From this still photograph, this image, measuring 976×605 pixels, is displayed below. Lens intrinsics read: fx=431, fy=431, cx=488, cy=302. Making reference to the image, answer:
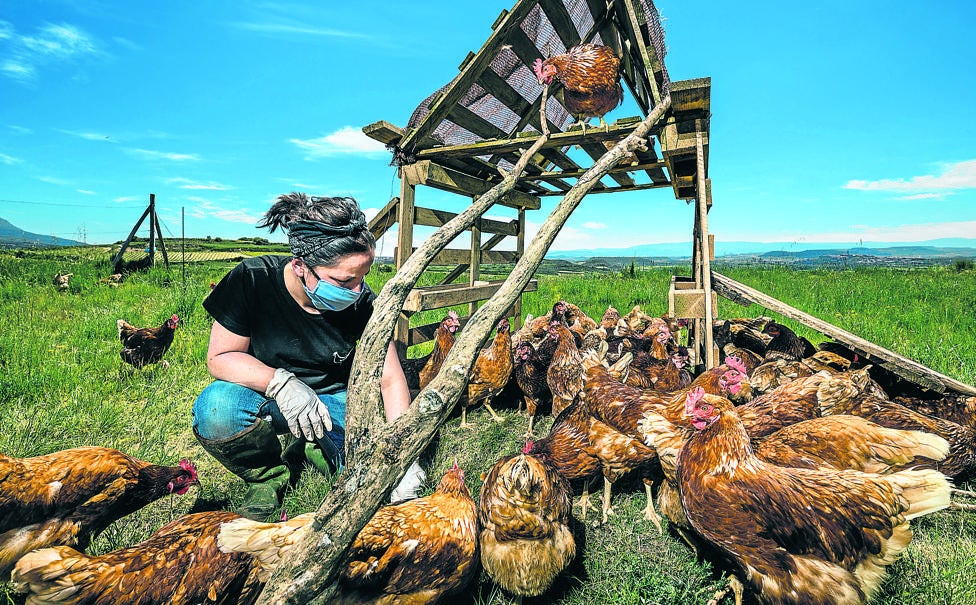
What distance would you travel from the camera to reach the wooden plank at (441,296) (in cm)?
369

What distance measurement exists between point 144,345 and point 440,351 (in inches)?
137

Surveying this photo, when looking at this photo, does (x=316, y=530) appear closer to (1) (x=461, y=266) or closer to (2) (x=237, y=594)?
(2) (x=237, y=594)

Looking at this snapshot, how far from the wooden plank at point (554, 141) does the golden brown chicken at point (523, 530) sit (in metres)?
2.53

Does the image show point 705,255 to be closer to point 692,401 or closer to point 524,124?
point 692,401

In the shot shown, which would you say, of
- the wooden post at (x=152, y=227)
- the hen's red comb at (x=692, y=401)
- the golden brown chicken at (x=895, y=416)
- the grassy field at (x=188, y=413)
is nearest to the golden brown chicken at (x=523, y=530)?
the grassy field at (x=188, y=413)

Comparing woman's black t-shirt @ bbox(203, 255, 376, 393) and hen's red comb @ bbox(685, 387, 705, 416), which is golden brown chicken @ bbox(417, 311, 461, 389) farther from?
hen's red comb @ bbox(685, 387, 705, 416)

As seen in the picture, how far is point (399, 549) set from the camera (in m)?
1.69

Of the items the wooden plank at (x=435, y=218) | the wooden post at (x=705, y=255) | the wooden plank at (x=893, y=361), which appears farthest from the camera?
the wooden plank at (x=435, y=218)

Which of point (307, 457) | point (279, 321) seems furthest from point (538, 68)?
point (307, 457)

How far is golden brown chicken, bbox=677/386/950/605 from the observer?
5.51 ft

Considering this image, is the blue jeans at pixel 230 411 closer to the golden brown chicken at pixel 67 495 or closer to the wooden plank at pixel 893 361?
the golden brown chicken at pixel 67 495

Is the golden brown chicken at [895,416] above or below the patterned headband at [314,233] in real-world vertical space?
below

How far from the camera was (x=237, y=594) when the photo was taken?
1572mm

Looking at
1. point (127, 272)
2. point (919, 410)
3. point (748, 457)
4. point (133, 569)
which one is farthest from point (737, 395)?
point (127, 272)
